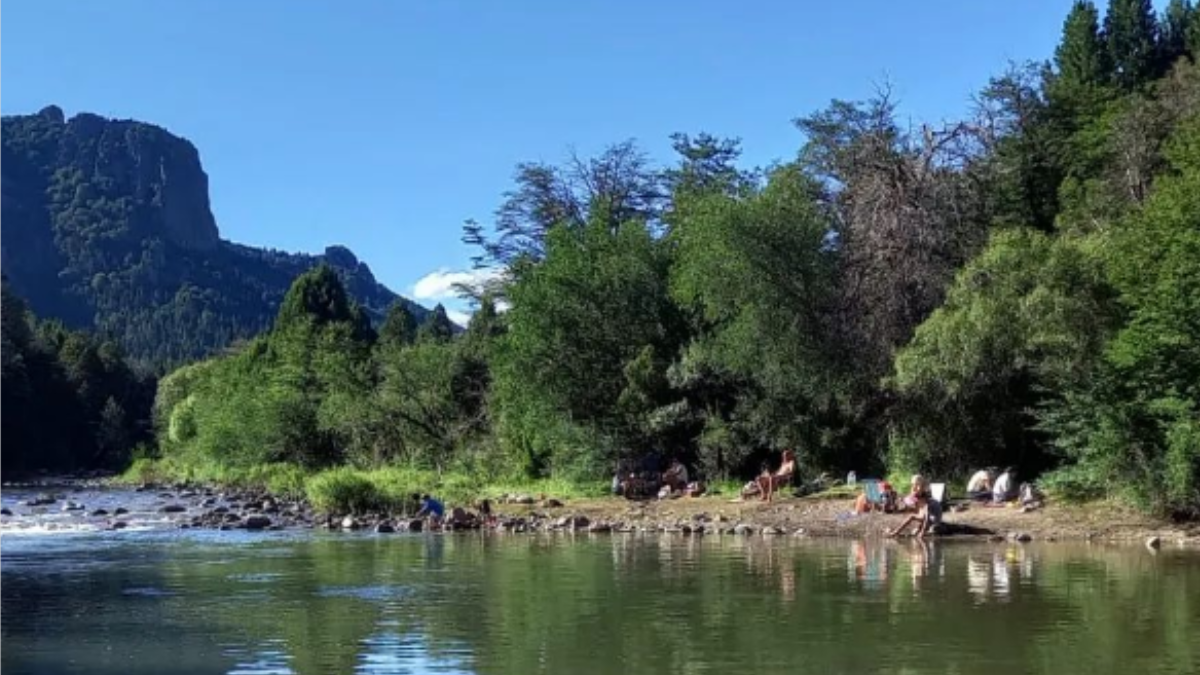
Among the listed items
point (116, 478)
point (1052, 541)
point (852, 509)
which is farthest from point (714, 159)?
point (116, 478)

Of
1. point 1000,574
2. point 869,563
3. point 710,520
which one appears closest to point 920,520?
point 869,563

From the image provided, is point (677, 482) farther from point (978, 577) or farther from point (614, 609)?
point (614, 609)

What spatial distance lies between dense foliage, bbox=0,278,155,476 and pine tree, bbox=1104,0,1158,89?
81345mm

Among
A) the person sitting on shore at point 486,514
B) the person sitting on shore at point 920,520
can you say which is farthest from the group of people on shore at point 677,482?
the person sitting on shore at point 920,520

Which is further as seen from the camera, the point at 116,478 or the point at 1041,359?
the point at 116,478

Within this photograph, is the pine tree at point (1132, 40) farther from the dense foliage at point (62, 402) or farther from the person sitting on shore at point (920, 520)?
the dense foliage at point (62, 402)

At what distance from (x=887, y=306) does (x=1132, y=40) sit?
1182 inches

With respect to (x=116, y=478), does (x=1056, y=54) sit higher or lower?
higher

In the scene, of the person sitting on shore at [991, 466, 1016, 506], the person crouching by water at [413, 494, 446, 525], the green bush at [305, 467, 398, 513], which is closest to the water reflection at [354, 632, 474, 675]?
the person sitting on shore at [991, 466, 1016, 506]

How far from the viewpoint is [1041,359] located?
33.6 meters

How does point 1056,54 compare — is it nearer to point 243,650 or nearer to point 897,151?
point 897,151

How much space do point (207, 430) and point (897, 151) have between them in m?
54.6

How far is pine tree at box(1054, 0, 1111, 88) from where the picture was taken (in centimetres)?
5922

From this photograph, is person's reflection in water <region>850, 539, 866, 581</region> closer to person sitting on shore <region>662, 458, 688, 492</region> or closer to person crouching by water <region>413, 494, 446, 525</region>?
person sitting on shore <region>662, 458, 688, 492</region>
